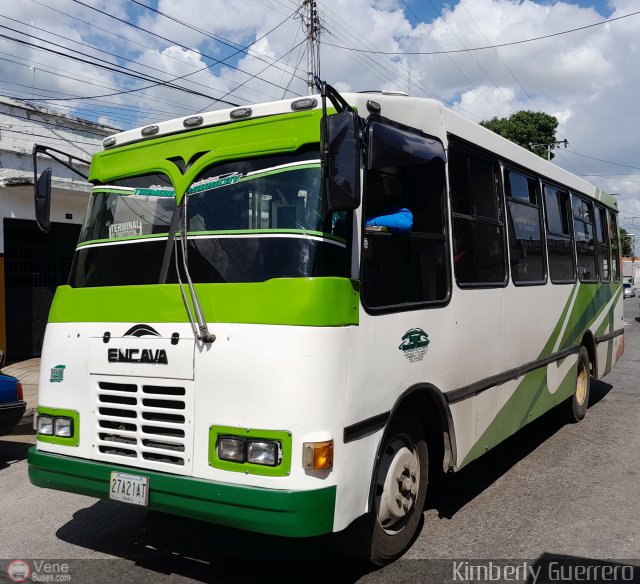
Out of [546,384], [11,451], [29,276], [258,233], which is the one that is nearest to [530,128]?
[29,276]

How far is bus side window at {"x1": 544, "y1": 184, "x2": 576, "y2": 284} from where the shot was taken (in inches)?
273

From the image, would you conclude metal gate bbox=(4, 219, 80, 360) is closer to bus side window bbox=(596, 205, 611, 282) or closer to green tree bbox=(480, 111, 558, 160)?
bus side window bbox=(596, 205, 611, 282)

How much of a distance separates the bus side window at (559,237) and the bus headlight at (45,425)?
196 inches

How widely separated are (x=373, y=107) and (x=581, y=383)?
5692 mm

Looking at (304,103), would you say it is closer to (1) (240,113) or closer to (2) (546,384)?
(1) (240,113)

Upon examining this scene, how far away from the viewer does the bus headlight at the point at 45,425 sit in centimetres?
411

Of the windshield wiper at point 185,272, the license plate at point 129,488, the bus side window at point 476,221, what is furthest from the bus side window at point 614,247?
the license plate at point 129,488

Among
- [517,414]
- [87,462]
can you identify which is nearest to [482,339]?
[517,414]

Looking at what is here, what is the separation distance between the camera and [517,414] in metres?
5.95

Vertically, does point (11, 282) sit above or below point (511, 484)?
above

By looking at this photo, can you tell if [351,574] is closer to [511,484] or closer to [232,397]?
[232,397]

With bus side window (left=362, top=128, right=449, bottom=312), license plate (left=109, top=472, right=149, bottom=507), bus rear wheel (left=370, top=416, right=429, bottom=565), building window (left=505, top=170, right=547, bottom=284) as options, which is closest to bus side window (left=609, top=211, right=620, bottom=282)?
building window (left=505, top=170, right=547, bottom=284)

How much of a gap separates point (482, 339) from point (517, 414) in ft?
3.97

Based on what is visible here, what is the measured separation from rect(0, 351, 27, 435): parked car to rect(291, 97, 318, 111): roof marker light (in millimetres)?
4377
